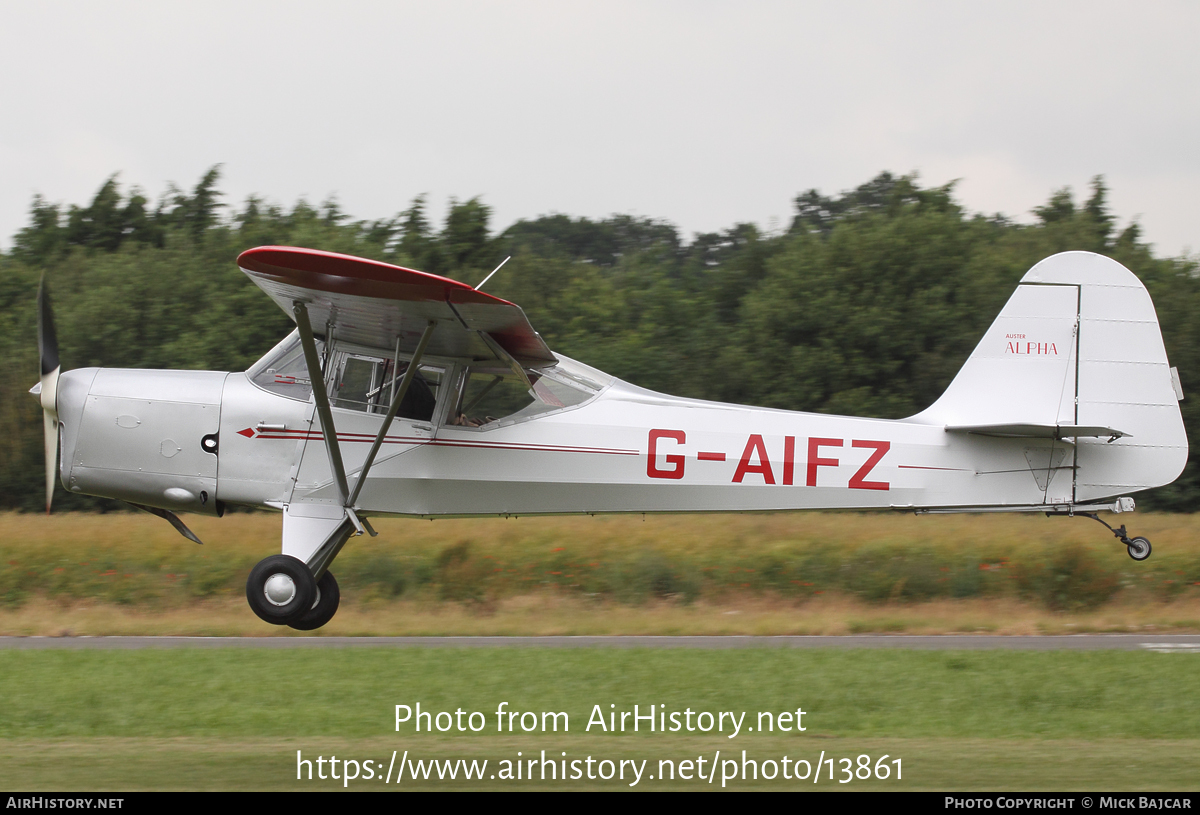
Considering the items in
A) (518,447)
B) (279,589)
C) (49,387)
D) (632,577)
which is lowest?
(632,577)

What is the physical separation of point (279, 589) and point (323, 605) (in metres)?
0.49

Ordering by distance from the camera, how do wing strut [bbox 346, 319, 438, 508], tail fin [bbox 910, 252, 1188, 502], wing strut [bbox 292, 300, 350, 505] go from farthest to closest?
tail fin [bbox 910, 252, 1188, 502] → wing strut [bbox 346, 319, 438, 508] → wing strut [bbox 292, 300, 350, 505]

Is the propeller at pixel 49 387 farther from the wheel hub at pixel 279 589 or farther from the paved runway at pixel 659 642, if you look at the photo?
the paved runway at pixel 659 642

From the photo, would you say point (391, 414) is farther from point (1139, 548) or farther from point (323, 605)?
point (1139, 548)

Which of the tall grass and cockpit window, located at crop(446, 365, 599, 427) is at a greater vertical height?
cockpit window, located at crop(446, 365, 599, 427)

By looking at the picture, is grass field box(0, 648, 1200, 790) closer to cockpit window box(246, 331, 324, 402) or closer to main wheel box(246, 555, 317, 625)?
main wheel box(246, 555, 317, 625)

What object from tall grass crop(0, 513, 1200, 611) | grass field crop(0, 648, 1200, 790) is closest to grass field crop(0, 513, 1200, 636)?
tall grass crop(0, 513, 1200, 611)

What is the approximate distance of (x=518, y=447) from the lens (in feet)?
28.0

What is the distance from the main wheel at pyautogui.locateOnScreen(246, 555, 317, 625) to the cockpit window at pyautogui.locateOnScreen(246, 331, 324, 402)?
1245 millimetres

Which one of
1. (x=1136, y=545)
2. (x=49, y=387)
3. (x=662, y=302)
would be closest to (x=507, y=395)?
(x=49, y=387)

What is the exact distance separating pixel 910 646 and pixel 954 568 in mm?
3765

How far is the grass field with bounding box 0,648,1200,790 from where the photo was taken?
21.3 ft

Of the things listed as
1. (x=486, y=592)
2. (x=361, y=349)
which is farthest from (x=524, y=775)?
(x=486, y=592)

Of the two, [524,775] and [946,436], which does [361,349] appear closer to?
[524,775]
